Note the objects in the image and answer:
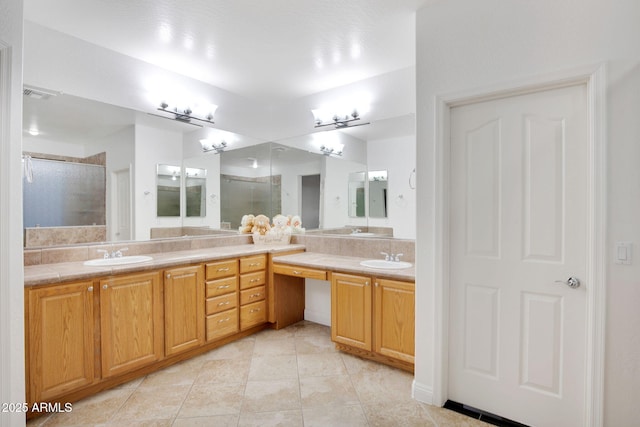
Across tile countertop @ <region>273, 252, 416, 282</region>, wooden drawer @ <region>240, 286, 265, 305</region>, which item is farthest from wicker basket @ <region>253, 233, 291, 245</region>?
wooden drawer @ <region>240, 286, 265, 305</region>

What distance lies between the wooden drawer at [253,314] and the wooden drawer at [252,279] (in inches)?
7.5

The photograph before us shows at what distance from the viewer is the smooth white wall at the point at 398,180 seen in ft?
9.29

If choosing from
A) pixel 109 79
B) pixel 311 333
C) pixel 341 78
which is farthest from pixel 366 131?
pixel 109 79

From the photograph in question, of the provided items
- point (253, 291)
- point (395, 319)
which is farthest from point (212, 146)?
point (395, 319)

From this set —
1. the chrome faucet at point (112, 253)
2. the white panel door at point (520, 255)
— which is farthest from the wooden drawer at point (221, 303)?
the white panel door at point (520, 255)

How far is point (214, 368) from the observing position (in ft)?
8.30

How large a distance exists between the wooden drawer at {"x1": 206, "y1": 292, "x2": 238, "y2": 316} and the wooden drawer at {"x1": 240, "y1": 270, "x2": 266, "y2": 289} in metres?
0.14

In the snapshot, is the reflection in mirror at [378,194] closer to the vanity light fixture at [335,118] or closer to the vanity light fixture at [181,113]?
the vanity light fixture at [335,118]

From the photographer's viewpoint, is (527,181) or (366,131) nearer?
(527,181)

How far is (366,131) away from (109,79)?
7.63 feet

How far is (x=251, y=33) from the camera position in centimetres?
246

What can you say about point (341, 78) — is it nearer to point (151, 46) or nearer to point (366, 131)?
point (366, 131)

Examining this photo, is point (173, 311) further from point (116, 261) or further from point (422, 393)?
point (422, 393)

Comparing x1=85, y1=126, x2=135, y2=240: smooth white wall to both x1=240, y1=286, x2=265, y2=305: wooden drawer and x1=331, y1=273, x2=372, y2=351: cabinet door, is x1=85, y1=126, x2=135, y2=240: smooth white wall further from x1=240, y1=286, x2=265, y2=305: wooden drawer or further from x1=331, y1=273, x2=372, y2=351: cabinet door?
x1=331, y1=273, x2=372, y2=351: cabinet door
